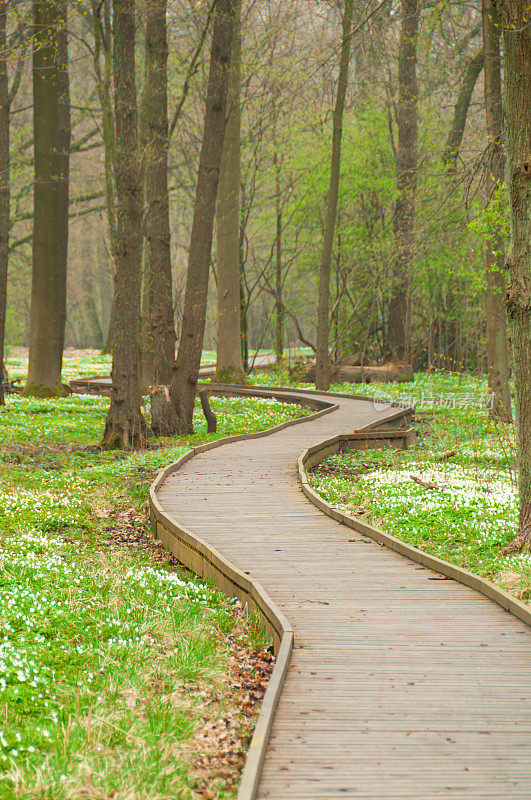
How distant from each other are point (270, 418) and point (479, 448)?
6.32m

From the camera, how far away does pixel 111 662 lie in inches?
214

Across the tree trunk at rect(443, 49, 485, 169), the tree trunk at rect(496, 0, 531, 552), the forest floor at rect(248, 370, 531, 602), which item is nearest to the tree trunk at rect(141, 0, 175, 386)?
the forest floor at rect(248, 370, 531, 602)

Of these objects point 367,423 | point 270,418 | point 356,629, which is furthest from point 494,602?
point 270,418

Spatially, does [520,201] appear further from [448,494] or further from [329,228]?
[329,228]

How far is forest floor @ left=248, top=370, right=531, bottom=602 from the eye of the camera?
7961 mm

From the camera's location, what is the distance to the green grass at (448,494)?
7970mm

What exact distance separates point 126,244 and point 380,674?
36.0 feet

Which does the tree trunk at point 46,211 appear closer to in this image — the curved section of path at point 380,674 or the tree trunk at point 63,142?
the tree trunk at point 63,142

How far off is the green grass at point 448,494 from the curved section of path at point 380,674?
647 millimetres

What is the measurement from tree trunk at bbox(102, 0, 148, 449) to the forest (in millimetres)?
44
